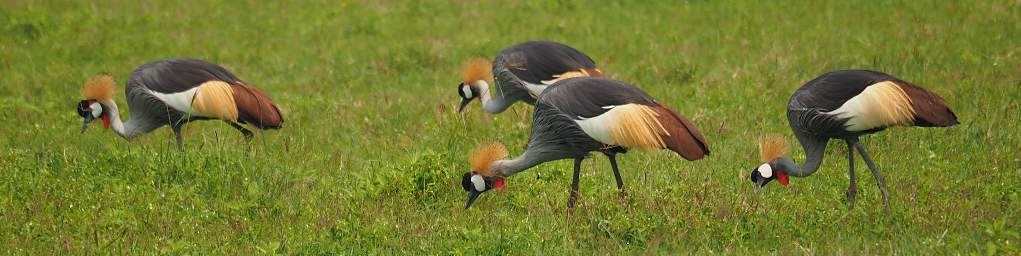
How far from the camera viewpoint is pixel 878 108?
694 centimetres

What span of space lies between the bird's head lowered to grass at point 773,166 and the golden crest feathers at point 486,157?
5.31 feet

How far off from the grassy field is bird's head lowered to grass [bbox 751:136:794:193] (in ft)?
0.57

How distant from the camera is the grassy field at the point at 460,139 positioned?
6.71m

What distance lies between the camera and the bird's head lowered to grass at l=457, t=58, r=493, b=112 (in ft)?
34.1

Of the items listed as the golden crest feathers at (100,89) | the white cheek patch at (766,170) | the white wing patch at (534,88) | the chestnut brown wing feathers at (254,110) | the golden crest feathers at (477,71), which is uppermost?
the white cheek patch at (766,170)

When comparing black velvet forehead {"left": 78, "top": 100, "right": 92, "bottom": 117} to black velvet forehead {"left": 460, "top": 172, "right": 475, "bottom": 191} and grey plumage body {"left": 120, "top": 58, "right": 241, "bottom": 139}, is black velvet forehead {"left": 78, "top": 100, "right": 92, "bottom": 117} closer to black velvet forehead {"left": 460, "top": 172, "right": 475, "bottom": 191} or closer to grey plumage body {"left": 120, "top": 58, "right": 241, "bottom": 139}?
grey plumage body {"left": 120, "top": 58, "right": 241, "bottom": 139}

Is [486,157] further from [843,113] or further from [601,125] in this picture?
[843,113]

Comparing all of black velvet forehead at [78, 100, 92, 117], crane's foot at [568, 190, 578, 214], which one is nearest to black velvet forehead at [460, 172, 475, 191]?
crane's foot at [568, 190, 578, 214]

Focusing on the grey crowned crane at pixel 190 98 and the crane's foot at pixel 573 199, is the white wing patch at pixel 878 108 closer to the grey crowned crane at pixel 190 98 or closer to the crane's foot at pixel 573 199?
the crane's foot at pixel 573 199

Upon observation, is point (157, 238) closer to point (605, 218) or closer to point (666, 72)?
point (605, 218)

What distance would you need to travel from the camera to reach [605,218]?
682 cm

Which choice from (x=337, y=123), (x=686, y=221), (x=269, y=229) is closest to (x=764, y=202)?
(x=686, y=221)

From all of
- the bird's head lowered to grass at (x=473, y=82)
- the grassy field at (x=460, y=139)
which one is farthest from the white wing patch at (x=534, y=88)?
the bird's head lowered to grass at (x=473, y=82)

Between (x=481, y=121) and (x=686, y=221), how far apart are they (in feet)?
12.4
